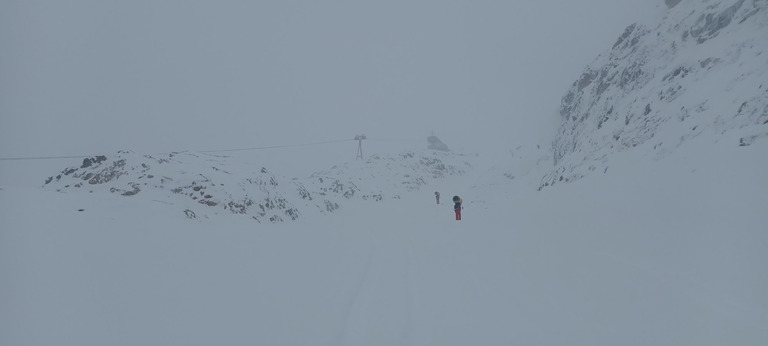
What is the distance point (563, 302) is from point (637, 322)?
0.95 meters

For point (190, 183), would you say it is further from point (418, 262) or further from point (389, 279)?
point (389, 279)

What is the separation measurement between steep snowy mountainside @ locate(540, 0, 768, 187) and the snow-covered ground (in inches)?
113

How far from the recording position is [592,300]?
5207 mm

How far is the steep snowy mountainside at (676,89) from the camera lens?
12065 millimetres

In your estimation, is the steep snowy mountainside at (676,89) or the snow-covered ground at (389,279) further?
the steep snowy mountainside at (676,89)

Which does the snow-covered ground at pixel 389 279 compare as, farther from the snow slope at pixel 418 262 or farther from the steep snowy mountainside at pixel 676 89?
the steep snowy mountainside at pixel 676 89

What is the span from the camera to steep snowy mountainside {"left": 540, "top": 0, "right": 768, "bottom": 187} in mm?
12065

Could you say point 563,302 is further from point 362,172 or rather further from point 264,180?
point 362,172

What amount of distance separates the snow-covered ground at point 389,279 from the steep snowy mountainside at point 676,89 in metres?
2.87

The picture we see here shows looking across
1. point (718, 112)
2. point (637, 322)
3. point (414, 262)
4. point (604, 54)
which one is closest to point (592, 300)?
point (637, 322)

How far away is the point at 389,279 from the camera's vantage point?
6719 mm

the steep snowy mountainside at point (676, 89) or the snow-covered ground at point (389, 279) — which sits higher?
the steep snowy mountainside at point (676, 89)

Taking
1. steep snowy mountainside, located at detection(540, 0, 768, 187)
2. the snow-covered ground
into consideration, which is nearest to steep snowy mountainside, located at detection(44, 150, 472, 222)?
the snow-covered ground

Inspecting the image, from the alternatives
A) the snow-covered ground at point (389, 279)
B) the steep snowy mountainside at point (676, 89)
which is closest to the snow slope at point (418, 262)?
the snow-covered ground at point (389, 279)
